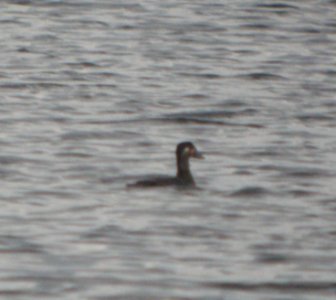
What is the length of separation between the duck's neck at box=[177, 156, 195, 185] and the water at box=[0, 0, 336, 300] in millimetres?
229

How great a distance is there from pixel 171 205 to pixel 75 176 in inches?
95.7

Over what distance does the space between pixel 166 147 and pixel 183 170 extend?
3692mm

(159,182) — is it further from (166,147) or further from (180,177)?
(166,147)

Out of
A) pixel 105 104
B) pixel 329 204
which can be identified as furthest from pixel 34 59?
pixel 329 204

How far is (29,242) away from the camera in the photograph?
20.7m

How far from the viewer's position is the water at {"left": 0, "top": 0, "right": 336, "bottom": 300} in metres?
19.6

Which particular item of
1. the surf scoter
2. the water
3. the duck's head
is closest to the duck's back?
the surf scoter

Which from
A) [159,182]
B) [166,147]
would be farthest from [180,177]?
[166,147]

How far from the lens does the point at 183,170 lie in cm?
2383

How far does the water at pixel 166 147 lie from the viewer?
771 inches

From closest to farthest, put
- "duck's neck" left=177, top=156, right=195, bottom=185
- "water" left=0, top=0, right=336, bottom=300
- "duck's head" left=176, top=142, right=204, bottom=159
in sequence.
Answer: "water" left=0, top=0, right=336, bottom=300 < "duck's neck" left=177, top=156, right=195, bottom=185 < "duck's head" left=176, top=142, right=204, bottom=159

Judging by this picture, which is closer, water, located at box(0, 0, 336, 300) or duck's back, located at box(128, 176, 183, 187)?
water, located at box(0, 0, 336, 300)

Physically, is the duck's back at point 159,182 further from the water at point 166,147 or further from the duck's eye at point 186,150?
the duck's eye at point 186,150

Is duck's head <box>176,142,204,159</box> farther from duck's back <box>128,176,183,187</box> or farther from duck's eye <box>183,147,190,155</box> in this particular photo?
duck's back <box>128,176,183,187</box>
